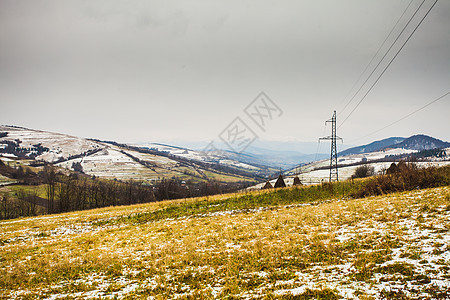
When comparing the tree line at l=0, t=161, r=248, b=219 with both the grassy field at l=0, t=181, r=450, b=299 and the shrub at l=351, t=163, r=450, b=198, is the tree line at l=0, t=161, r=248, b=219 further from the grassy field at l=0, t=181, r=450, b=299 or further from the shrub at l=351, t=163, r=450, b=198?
the shrub at l=351, t=163, r=450, b=198

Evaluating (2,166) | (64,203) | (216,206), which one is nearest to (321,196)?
(216,206)

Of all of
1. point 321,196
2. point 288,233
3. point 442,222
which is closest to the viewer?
point 442,222

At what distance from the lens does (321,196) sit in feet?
88.9

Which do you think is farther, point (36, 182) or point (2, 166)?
point (2, 166)

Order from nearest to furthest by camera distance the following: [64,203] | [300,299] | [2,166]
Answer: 1. [300,299]
2. [64,203]
3. [2,166]

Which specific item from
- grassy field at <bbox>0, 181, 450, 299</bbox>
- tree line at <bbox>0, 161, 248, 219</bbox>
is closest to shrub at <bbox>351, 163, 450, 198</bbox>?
grassy field at <bbox>0, 181, 450, 299</bbox>

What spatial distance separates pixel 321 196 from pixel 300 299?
75.8 feet

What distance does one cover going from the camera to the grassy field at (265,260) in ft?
22.2

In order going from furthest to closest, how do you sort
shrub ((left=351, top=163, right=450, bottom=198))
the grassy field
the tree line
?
the tree line, shrub ((left=351, top=163, right=450, bottom=198)), the grassy field

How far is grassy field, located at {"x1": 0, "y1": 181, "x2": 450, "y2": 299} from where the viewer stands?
676 cm

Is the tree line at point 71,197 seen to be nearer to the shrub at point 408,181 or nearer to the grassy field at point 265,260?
the grassy field at point 265,260

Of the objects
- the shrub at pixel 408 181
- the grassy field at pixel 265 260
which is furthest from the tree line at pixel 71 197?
the shrub at pixel 408 181

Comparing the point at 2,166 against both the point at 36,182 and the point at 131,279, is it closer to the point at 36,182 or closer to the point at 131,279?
the point at 36,182

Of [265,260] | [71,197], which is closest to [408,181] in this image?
[265,260]
